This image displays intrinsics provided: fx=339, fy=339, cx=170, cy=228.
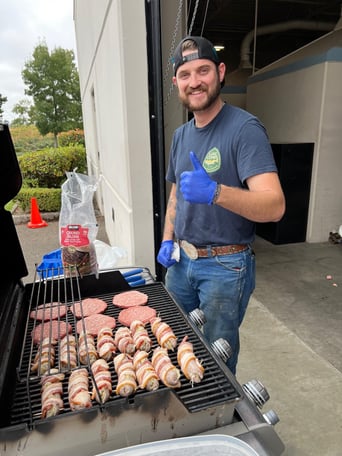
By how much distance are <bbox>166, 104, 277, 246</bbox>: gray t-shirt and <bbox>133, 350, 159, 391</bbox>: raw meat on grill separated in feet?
2.66

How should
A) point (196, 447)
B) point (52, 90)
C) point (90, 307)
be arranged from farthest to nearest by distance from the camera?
1. point (52, 90)
2. point (90, 307)
3. point (196, 447)

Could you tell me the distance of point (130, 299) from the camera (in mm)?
1584

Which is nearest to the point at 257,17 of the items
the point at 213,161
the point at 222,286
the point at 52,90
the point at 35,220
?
the point at 35,220

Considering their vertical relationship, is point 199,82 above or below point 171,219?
above

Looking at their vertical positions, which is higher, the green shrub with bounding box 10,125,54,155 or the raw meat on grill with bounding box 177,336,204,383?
the green shrub with bounding box 10,125,54,155

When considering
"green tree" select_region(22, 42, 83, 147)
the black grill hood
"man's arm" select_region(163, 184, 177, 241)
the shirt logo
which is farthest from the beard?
"green tree" select_region(22, 42, 83, 147)

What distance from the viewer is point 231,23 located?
37.5 feet

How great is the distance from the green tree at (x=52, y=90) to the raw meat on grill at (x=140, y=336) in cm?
3100

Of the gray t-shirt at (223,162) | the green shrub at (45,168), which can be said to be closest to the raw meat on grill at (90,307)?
the gray t-shirt at (223,162)

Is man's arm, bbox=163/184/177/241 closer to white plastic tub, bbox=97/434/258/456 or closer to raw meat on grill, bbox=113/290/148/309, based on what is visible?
raw meat on grill, bbox=113/290/148/309

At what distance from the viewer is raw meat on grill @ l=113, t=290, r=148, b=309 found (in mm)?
1546

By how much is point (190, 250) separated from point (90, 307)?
64 cm

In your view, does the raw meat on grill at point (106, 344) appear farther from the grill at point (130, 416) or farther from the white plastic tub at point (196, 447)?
the white plastic tub at point (196, 447)

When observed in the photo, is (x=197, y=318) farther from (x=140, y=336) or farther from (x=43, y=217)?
(x=43, y=217)
